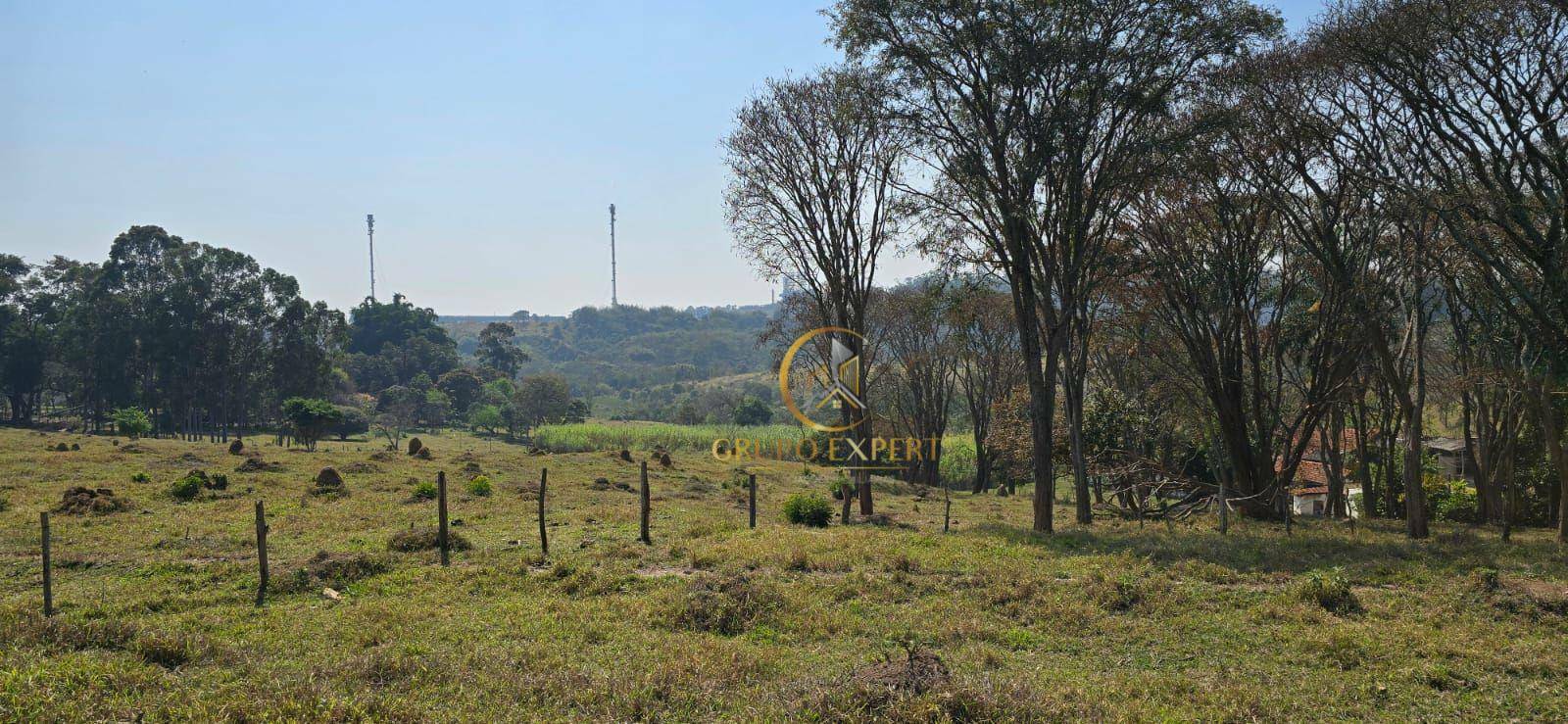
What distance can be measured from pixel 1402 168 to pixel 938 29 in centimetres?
1063

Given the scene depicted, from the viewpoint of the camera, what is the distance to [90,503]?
2042 centimetres

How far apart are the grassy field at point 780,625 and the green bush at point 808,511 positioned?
2.02m

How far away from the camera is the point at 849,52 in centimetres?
1988

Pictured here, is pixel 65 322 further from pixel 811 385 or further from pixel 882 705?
pixel 882 705

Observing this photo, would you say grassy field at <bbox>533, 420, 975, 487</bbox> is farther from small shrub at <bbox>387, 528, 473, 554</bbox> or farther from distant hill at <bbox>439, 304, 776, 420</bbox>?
distant hill at <bbox>439, 304, 776, 420</bbox>

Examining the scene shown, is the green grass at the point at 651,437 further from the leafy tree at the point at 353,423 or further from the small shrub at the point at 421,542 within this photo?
the small shrub at the point at 421,542

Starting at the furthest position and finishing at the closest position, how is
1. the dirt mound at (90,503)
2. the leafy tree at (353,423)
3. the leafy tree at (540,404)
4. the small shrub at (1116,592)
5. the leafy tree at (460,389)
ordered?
the leafy tree at (460,389), the leafy tree at (540,404), the leafy tree at (353,423), the dirt mound at (90,503), the small shrub at (1116,592)

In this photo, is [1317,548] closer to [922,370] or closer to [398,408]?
[922,370]

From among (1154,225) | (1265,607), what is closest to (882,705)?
(1265,607)

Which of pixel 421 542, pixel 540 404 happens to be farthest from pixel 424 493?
pixel 540 404

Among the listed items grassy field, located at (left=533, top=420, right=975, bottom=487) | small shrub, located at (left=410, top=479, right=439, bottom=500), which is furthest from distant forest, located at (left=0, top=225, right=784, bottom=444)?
small shrub, located at (left=410, top=479, right=439, bottom=500)

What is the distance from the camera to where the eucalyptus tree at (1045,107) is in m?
17.9

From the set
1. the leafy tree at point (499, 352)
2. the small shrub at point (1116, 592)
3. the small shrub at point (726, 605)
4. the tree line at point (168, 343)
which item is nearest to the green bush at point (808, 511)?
the small shrub at point (726, 605)

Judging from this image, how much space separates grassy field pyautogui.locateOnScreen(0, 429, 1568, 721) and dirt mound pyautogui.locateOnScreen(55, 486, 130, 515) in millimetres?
989
